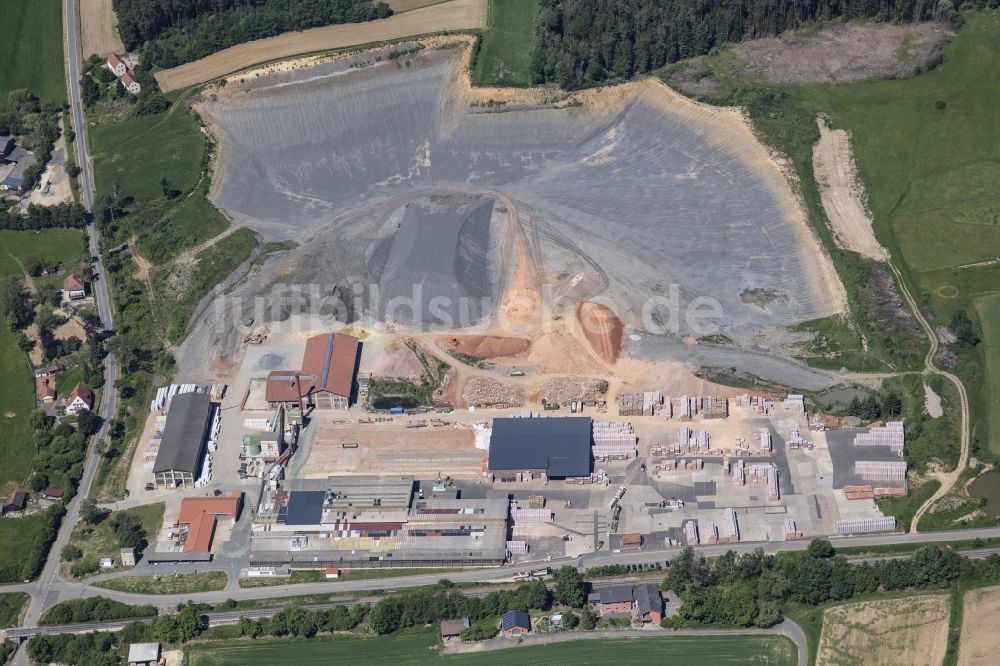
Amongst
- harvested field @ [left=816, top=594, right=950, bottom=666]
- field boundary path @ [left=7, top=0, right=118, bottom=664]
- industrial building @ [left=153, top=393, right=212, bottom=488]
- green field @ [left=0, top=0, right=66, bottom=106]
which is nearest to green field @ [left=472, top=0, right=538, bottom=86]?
field boundary path @ [left=7, top=0, right=118, bottom=664]

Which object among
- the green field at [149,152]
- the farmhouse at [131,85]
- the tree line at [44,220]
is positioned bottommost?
the tree line at [44,220]

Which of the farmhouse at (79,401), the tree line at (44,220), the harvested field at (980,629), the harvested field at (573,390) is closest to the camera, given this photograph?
the harvested field at (980,629)

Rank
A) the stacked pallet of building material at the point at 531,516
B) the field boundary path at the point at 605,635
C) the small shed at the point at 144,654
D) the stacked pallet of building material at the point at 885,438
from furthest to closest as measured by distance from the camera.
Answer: the stacked pallet of building material at the point at 885,438, the stacked pallet of building material at the point at 531,516, the small shed at the point at 144,654, the field boundary path at the point at 605,635

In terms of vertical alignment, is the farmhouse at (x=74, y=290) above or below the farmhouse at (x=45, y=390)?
above

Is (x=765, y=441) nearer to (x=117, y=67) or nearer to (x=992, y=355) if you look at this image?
(x=992, y=355)

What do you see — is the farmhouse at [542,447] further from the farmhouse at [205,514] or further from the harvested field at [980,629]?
the harvested field at [980,629]

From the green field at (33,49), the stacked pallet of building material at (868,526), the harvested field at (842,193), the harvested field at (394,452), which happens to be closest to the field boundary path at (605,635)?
the stacked pallet of building material at (868,526)

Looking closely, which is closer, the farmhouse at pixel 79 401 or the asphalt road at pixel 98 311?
the asphalt road at pixel 98 311

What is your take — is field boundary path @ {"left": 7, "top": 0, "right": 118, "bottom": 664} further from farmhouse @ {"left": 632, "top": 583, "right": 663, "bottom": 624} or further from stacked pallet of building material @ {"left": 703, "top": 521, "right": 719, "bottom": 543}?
stacked pallet of building material @ {"left": 703, "top": 521, "right": 719, "bottom": 543}

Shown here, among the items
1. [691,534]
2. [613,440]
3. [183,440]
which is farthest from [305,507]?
[691,534]
